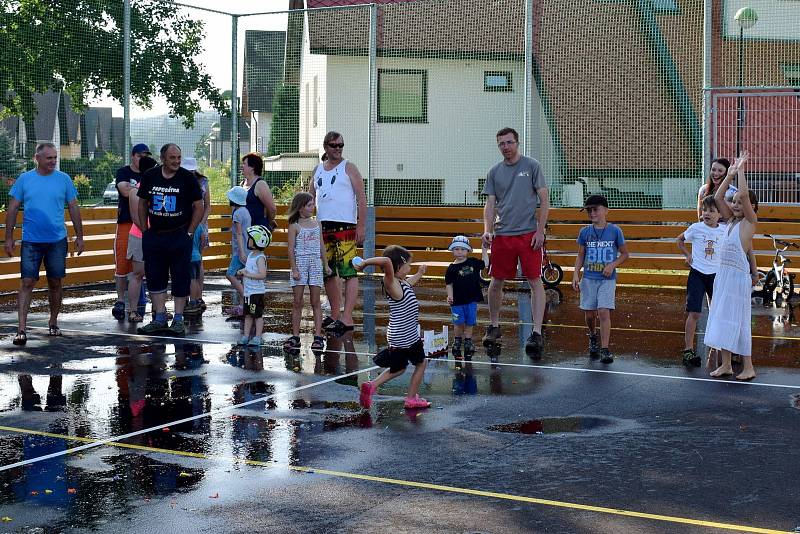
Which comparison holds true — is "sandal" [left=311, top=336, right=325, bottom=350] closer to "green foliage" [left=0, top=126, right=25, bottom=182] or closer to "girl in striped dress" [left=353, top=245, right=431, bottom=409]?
"girl in striped dress" [left=353, top=245, right=431, bottom=409]

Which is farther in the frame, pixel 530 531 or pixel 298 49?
pixel 298 49

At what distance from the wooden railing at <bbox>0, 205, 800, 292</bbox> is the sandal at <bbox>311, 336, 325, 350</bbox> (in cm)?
702

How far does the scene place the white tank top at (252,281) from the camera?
11.3 meters

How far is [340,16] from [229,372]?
11.4 meters

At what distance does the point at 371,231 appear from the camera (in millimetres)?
20312

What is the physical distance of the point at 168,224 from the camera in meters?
12.2

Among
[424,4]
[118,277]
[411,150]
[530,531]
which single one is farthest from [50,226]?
[424,4]

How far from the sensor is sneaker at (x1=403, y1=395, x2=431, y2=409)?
8602 mm

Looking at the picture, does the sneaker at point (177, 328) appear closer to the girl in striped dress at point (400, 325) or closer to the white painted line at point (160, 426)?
the white painted line at point (160, 426)

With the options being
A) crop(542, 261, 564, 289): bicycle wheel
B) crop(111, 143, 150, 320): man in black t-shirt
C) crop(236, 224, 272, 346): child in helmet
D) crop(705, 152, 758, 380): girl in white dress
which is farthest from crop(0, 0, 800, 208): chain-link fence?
crop(705, 152, 758, 380): girl in white dress

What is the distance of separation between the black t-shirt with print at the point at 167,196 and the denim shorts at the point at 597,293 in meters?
4.19

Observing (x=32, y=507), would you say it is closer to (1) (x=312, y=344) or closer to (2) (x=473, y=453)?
(2) (x=473, y=453)

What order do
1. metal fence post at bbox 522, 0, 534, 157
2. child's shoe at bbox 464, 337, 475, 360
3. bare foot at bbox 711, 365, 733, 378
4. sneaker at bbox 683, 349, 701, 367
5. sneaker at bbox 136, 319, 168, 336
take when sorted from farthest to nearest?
metal fence post at bbox 522, 0, 534, 157
sneaker at bbox 136, 319, 168, 336
child's shoe at bbox 464, 337, 475, 360
sneaker at bbox 683, 349, 701, 367
bare foot at bbox 711, 365, 733, 378

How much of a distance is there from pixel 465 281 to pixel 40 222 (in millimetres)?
4276
